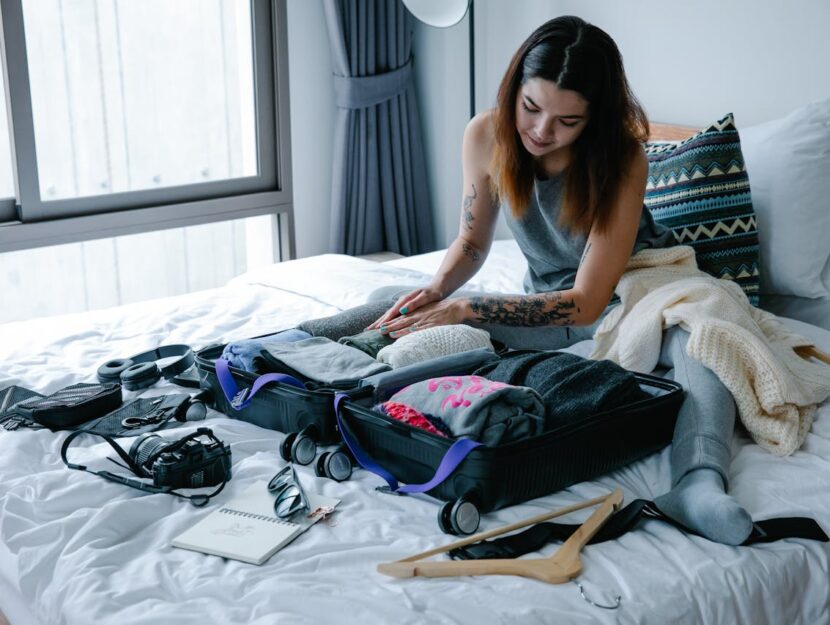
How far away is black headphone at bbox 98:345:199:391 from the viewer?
1.87 m

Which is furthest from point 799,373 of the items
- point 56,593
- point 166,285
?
point 166,285

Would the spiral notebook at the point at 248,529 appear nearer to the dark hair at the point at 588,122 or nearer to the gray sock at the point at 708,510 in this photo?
the gray sock at the point at 708,510

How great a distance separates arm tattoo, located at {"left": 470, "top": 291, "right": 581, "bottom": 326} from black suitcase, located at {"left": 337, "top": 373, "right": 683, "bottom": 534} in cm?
39

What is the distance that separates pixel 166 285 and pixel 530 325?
2.06 m

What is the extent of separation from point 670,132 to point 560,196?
0.95 meters

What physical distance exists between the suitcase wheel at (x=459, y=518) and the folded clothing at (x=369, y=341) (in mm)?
560

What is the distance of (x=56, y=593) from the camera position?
47.4 inches

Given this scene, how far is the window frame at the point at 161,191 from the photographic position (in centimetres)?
301

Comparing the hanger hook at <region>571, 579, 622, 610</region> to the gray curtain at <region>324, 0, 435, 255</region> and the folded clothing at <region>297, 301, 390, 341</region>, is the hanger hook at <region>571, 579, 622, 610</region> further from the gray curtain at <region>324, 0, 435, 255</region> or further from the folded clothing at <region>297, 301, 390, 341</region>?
the gray curtain at <region>324, 0, 435, 255</region>

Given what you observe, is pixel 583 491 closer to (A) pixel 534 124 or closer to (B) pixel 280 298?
(A) pixel 534 124

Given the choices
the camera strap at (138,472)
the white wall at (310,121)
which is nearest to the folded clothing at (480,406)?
the camera strap at (138,472)

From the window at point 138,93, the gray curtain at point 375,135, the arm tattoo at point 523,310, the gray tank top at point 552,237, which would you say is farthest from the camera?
the gray curtain at point 375,135

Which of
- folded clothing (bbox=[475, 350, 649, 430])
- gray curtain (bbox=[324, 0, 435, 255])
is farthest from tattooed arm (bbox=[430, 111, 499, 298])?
gray curtain (bbox=[324, 0, 435, 255])

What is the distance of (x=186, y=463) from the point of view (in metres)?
1.44
